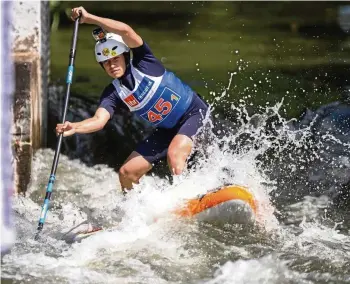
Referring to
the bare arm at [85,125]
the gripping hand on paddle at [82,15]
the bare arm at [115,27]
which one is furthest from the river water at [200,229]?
the gripping hand on paddle at [82,15]

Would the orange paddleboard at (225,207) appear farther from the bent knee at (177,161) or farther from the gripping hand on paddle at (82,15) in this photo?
the gripping hand on paddle at (82,15)

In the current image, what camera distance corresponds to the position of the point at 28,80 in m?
8.39

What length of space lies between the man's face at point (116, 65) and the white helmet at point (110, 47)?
2.1 inches

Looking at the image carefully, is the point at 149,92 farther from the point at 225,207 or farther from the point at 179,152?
the point at 225,207

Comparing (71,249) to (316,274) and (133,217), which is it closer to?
(133,217)

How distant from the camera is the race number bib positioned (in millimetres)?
7059

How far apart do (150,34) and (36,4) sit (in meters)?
4.18

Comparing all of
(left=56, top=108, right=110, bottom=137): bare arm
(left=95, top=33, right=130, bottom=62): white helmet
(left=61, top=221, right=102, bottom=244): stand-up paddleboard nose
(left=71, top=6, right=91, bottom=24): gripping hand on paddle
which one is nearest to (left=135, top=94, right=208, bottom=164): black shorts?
(left=56, top=108, right=110, bottom=137): bare arm

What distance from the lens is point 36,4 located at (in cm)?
883

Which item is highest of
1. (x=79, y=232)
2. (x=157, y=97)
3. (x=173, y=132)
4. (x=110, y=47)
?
(x=110, y=47)

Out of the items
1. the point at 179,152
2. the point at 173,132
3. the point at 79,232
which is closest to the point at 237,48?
the point at 173,132

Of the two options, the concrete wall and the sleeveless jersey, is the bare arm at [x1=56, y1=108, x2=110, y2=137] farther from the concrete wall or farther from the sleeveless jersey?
the concrete wall

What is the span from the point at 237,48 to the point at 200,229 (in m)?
5.72

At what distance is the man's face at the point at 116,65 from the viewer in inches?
272
